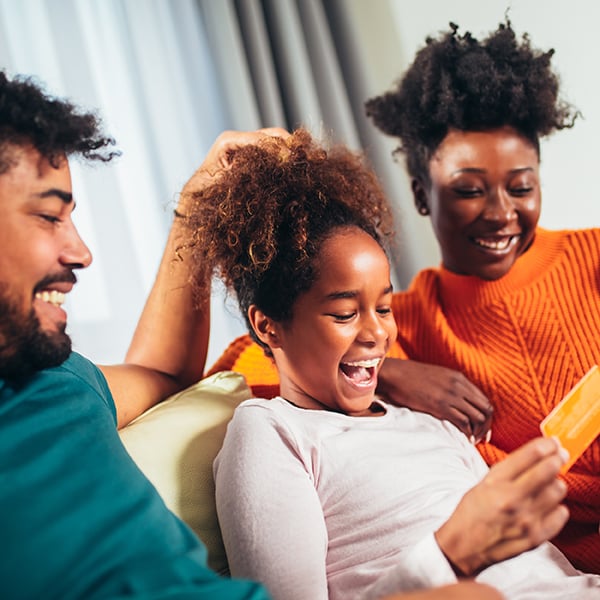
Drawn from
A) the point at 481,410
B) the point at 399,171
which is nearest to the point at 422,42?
the point at 399,171

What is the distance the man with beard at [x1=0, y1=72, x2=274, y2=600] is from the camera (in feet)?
2.24

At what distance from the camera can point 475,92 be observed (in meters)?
1.39

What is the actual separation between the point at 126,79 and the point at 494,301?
1.21 meters

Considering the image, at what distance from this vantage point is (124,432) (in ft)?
3.64

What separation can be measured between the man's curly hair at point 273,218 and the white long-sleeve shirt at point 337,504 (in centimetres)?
20

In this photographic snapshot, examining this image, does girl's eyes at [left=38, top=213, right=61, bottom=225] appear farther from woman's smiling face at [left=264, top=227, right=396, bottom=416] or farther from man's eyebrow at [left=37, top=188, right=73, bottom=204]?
woman's smiling face at [left=264, top=227, right=396, bottom=416]

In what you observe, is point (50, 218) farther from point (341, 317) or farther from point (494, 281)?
point (494, 281)

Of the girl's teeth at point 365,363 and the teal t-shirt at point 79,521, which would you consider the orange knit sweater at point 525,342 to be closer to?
the girl's teeth at point 365,363

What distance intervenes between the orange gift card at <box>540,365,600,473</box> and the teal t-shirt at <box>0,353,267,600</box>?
15.5 inches

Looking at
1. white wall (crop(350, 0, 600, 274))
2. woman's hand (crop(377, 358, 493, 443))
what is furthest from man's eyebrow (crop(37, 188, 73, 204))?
white wall (crop(350, 0, 600, 274))

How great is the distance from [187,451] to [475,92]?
86 cm

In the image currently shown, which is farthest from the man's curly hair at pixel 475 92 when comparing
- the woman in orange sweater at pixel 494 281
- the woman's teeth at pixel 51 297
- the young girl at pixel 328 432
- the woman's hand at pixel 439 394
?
the woman's teeth at pixel 51 297

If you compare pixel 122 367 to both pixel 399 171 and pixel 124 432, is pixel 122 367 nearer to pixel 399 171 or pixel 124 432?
pixel 124 432

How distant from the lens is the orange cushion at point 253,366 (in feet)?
Answer: 4.56
